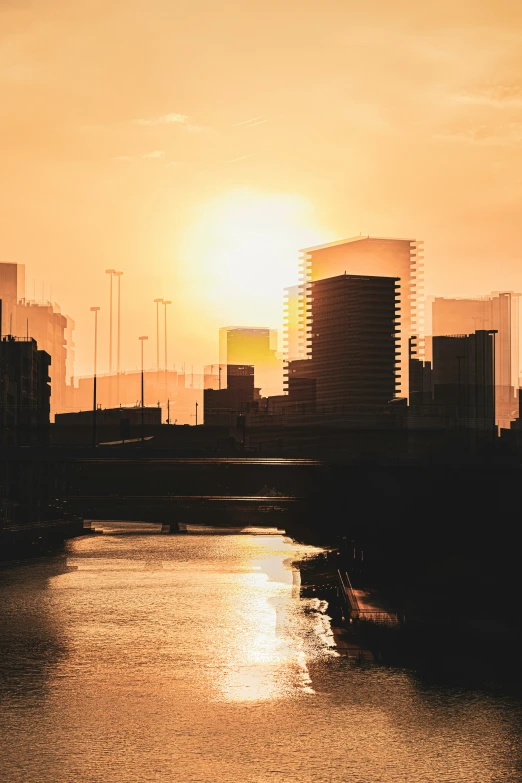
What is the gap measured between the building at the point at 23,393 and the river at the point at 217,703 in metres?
57.5

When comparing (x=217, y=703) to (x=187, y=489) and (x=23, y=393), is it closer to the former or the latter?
(x=23, y=393)


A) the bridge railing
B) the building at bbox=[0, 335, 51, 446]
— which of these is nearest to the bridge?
the building at bbox=[0, 335, 51, 446]

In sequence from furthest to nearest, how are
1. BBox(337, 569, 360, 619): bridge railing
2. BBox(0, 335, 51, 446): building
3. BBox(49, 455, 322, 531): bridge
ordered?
BBox(49, 455, 322, 531): bridge → BBox(0, 335, 51, 446): building → BBox(337, 569, 360, 619): bridge railing

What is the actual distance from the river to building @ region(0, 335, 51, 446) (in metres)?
57.5

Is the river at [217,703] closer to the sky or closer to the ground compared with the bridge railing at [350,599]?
closer to the ground

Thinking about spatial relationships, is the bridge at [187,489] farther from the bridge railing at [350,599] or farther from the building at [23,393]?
the bridge railing at [350,599]

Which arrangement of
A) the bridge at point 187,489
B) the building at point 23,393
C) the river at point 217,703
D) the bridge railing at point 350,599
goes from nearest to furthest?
1. the river at point 217,703
2. the bridge railing at point 350,599
3. the building at point 23,393
4. the bridge at point 187,489

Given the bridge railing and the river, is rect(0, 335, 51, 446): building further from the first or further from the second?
the bridge railing

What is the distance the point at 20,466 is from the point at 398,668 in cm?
9109

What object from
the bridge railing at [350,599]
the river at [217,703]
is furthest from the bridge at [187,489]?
the river at [217,703]

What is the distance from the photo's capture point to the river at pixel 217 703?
140 feet

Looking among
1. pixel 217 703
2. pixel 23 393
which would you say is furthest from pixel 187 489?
pixel 217 703

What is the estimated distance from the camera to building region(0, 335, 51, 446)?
14188 centimetres

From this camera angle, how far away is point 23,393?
157 meters
